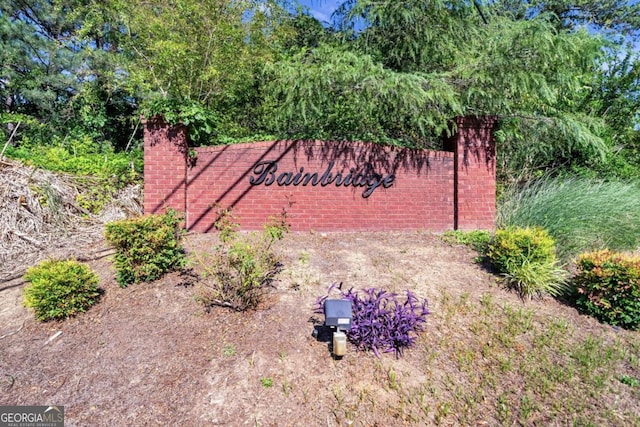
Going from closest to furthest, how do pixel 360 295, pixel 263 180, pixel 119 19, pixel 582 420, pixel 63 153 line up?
pixel 582 420 < pixel 360 295 < pixel 263 180 < pixel 63 153 < pixel 119 19

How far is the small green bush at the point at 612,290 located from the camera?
12.4 ft

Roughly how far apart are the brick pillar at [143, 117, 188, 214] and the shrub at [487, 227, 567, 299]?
5.41 m

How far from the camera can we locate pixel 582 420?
8.50ft

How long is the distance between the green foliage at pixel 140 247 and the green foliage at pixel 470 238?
460 cm

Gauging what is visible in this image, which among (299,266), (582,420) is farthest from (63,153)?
(582,420)

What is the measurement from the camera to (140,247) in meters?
4.14

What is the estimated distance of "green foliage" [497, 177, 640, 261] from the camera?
17.8ft

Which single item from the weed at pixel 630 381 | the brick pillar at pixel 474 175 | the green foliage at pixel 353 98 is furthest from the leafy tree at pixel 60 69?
the weed at pixel 630 381

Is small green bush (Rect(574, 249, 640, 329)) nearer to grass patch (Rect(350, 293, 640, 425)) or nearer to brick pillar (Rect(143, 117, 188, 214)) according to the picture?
grass patch (Rect(350, 293, 640, 425))

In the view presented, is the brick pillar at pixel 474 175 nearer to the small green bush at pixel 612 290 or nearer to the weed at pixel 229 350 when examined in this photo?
the small green bush at pixel 612 290

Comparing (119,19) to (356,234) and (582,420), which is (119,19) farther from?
(582,420)

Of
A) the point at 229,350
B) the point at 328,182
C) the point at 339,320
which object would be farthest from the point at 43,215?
the point at 339,320

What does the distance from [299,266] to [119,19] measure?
11414 mm

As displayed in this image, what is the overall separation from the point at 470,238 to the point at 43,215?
7969 millimetres
